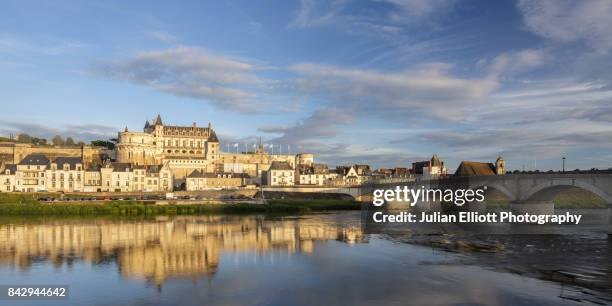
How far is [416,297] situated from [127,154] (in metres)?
94.9

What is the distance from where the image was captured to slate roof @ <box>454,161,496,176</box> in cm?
5526

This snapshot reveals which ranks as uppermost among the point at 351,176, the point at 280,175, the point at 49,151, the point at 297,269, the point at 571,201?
the point at 49,151

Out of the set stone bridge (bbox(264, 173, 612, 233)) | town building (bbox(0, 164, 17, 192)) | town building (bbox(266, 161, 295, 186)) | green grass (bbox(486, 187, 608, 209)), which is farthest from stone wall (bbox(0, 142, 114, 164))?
stone bridge (bbox(264, 173, 612, 233))

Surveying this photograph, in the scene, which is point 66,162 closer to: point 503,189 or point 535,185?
point 503,189

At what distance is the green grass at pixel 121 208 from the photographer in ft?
178

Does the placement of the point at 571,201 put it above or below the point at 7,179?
below

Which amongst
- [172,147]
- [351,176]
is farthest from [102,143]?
[351,176]

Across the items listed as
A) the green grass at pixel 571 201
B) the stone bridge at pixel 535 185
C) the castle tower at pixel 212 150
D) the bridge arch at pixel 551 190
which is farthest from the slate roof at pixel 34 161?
the bridge arch at pixel 551 190

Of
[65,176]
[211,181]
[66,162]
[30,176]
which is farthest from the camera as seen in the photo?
[211,181]

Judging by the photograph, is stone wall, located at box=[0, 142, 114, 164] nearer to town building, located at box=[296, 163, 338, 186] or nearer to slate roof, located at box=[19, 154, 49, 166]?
slate roof, located at box=[19, 154, 49, 166]

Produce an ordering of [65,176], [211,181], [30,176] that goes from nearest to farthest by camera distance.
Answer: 1. [30,176]
2. [65,176]
3. [211,181]

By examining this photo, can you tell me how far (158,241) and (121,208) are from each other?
2737cm

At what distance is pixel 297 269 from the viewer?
2262cm

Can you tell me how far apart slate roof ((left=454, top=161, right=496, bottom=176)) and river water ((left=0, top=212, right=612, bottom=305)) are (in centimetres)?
2128
